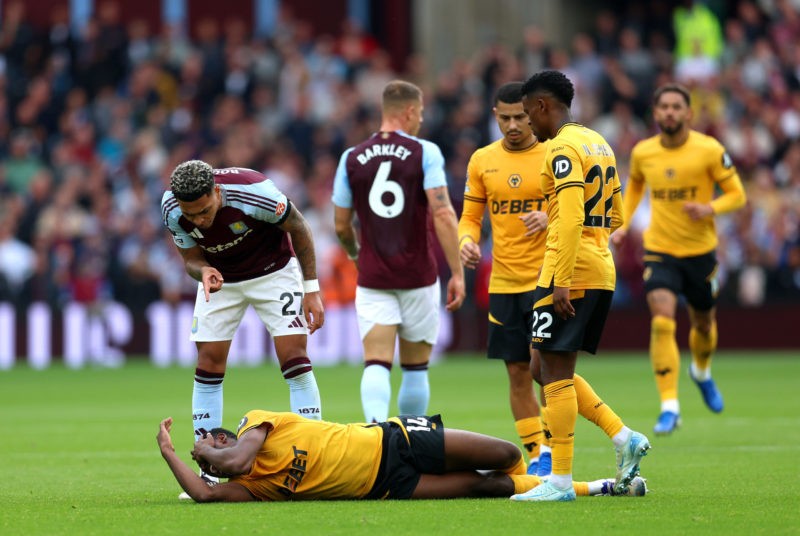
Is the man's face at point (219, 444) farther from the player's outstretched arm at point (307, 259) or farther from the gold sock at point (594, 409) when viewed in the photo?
the gold sock at point (594, 409)

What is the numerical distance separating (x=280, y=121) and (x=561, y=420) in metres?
19.8

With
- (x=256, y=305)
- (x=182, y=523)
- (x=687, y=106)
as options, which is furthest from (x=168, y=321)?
(x=182, y=523)

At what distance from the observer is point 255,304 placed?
9.45m

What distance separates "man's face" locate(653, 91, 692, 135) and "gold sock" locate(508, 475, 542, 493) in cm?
545

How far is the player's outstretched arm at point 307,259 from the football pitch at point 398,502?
1366 millimetres

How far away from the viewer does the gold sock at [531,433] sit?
32.1 feet

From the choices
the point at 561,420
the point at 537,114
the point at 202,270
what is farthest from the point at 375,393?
the point at 537,114

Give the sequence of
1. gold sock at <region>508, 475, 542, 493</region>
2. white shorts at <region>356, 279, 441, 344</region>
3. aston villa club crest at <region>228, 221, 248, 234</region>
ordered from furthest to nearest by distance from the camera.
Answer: white shorts at <region>356, 279, 441, 344</region>, aston villa club crest at <region>228, 221, 248, 234</region>, gold sock at <region>508, 475, 542, 493</region>

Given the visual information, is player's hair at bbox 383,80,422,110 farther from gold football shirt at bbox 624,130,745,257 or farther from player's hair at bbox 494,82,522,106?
gold football shirt at bbox 624,130,745,257

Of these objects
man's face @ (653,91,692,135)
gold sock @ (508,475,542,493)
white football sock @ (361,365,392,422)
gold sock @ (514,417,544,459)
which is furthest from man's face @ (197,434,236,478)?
man's face @ (653,91,692,135)

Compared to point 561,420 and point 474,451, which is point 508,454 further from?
point 561,420

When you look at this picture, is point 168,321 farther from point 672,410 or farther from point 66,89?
point 672,410

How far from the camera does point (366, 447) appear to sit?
818 cm

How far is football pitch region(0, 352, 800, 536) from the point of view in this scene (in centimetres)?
737
